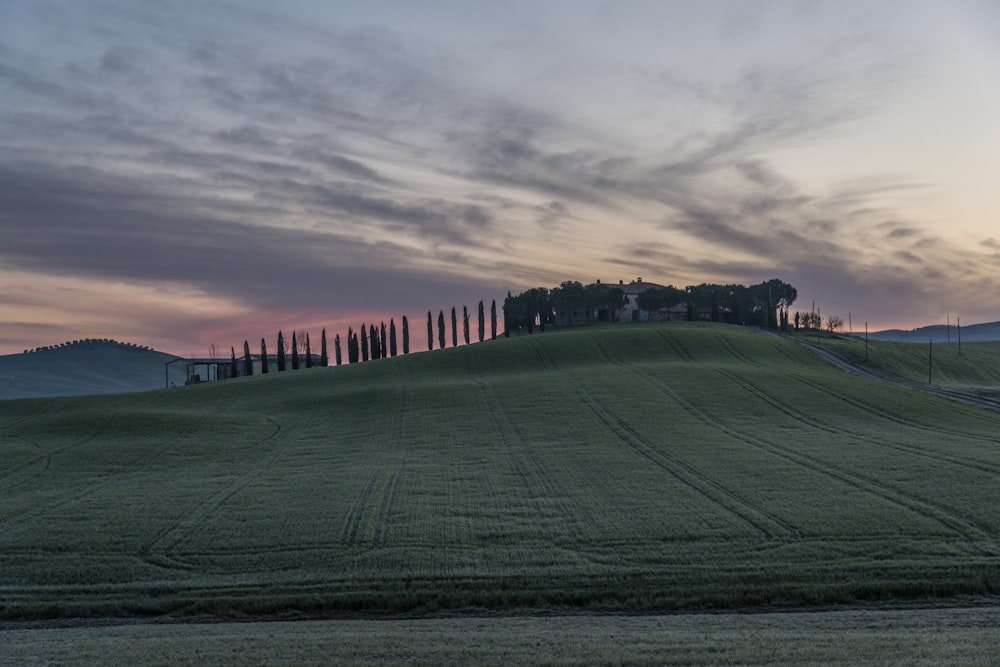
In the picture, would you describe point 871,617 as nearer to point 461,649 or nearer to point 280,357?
point 461,649

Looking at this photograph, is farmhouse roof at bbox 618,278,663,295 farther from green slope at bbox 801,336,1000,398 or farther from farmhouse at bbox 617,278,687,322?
green slope at bbox 801,336,1000,398

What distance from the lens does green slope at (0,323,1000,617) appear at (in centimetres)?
2488

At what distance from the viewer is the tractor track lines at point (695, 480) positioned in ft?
101

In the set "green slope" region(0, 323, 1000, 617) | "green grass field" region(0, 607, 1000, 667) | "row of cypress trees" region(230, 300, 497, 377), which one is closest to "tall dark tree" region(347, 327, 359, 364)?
"row of cypress trees" region(230, 300, 497, 377)

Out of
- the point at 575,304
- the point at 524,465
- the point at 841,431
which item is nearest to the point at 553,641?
the point at 524,465

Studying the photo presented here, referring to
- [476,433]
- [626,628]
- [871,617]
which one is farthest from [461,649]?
[476,433]

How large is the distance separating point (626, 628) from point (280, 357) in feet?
372

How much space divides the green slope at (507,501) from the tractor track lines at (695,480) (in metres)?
0.17

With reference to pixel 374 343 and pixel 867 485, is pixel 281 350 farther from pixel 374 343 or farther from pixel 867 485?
pixel 867 485

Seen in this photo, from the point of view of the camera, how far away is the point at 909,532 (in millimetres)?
29219

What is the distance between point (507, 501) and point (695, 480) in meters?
9.42

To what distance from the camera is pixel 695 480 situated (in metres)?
39.0

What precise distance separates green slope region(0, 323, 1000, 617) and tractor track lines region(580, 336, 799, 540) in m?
0.17

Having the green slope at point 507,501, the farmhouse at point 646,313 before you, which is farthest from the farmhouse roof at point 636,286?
the green slope at point 507,501
